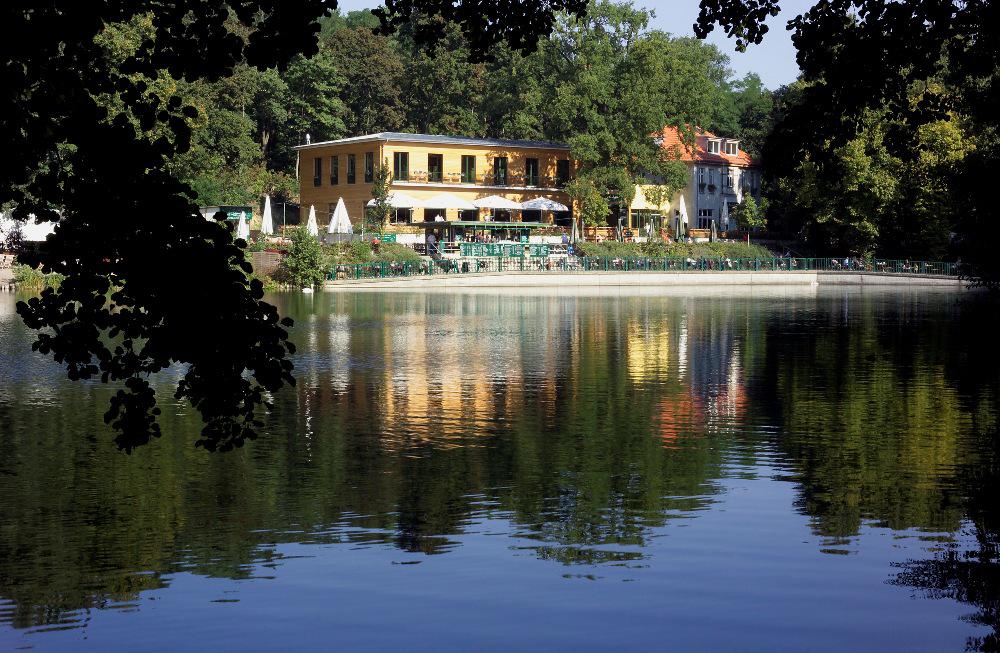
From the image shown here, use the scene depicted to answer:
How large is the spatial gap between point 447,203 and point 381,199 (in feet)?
16.7

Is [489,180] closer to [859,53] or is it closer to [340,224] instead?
[340,224]

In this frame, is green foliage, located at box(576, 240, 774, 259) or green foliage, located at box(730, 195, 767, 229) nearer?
green foliage, located at box(576, 240, 774, 259)

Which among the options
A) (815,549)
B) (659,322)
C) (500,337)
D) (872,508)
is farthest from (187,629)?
(659,322)

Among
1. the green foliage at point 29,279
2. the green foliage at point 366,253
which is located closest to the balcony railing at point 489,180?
the green foliage at point 366,253

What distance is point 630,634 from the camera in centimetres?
1166

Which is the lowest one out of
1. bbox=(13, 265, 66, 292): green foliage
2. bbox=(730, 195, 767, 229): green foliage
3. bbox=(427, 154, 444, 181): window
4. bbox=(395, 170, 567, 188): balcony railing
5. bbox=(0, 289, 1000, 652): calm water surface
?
bbox=(0, 289, 1000, 652): calm water surface

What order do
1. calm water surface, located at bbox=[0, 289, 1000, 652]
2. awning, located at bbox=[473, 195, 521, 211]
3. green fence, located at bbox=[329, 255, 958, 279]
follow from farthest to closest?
awning, located at bbox=[473, 195, 521, 211]
green fence, located at bbox=[329, 255, 958, 279]
calm water surface, located at bbox=[0, 289, 1000, 652]

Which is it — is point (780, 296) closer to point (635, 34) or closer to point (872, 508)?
point (635, 34)

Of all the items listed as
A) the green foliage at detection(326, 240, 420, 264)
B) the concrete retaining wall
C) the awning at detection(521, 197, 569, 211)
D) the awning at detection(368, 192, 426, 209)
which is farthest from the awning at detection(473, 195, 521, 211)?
the concrete retaining wall

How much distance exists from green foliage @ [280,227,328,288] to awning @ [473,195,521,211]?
20.3 m

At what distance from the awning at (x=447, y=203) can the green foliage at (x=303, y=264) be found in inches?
657

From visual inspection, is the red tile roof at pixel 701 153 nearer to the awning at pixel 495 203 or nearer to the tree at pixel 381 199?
the awning at pixel 495 203

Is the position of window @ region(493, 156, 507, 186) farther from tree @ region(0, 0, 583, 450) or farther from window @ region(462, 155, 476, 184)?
tree @ region(0, 0, 583, 450)

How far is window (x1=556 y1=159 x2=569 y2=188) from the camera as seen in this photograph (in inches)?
3664
